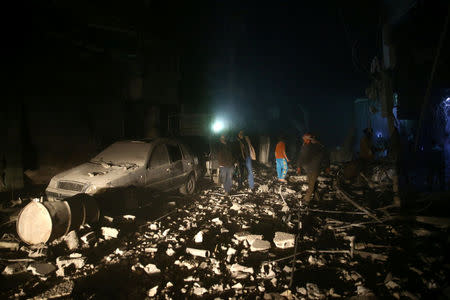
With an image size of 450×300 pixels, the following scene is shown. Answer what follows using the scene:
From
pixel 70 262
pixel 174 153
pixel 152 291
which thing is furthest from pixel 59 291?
pixel 174 153

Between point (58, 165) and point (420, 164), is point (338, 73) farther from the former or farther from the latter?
point (58, 165)

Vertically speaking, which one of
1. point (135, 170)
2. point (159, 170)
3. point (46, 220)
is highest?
point (135, 170)

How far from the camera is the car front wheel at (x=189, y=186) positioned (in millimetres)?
6938

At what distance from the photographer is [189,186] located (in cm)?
715

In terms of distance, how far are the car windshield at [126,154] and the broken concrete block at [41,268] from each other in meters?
2.50

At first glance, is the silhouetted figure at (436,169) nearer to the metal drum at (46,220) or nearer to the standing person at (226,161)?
the standing person at (226,161)

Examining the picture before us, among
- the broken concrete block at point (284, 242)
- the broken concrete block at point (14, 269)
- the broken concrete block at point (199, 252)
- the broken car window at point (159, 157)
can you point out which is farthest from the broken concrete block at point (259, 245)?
the broken concrete block at point (14, 269)

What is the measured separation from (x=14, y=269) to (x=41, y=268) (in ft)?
1.44

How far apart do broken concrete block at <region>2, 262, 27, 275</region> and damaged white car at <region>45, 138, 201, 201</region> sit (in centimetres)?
149

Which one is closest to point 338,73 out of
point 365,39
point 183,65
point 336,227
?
point 365,39

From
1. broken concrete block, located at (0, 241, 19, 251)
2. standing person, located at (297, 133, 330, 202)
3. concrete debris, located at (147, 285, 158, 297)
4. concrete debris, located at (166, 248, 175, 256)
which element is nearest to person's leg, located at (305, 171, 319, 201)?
standing person, located at (297, 133, 330, 202)

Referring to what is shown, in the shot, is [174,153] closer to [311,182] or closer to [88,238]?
[88,238]

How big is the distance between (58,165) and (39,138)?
3.38ft

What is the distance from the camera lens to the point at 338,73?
582 inches
